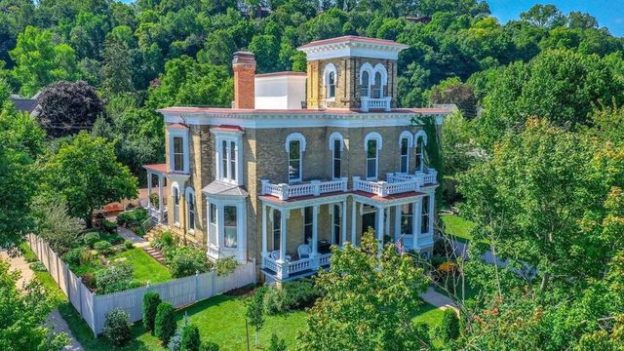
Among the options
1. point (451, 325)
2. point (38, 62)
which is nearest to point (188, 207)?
point (451, 325)

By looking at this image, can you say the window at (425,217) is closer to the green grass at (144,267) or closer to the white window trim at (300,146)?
the white window trim at (300,146)

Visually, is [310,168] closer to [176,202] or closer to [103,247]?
[176,202]

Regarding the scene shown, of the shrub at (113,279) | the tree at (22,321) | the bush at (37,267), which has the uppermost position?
the tree at (22,321)

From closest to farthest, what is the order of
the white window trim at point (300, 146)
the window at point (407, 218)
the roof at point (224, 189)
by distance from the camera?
the roof at point (224, 189)
the white window trim at point (300, 146)
the window at point (407, 218)

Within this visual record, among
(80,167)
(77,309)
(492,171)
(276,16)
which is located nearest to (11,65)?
(276,16)

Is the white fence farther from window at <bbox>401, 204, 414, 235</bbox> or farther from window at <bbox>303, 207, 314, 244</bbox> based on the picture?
window at <bbox>401, 204, 414, 235</bbox>

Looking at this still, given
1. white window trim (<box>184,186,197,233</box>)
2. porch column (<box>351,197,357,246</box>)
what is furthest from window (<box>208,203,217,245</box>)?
porch column (<box>351,197,357,246</box>)

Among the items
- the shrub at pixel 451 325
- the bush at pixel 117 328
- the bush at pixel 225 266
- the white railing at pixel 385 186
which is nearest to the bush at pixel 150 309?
the bush at pixel 117 328
